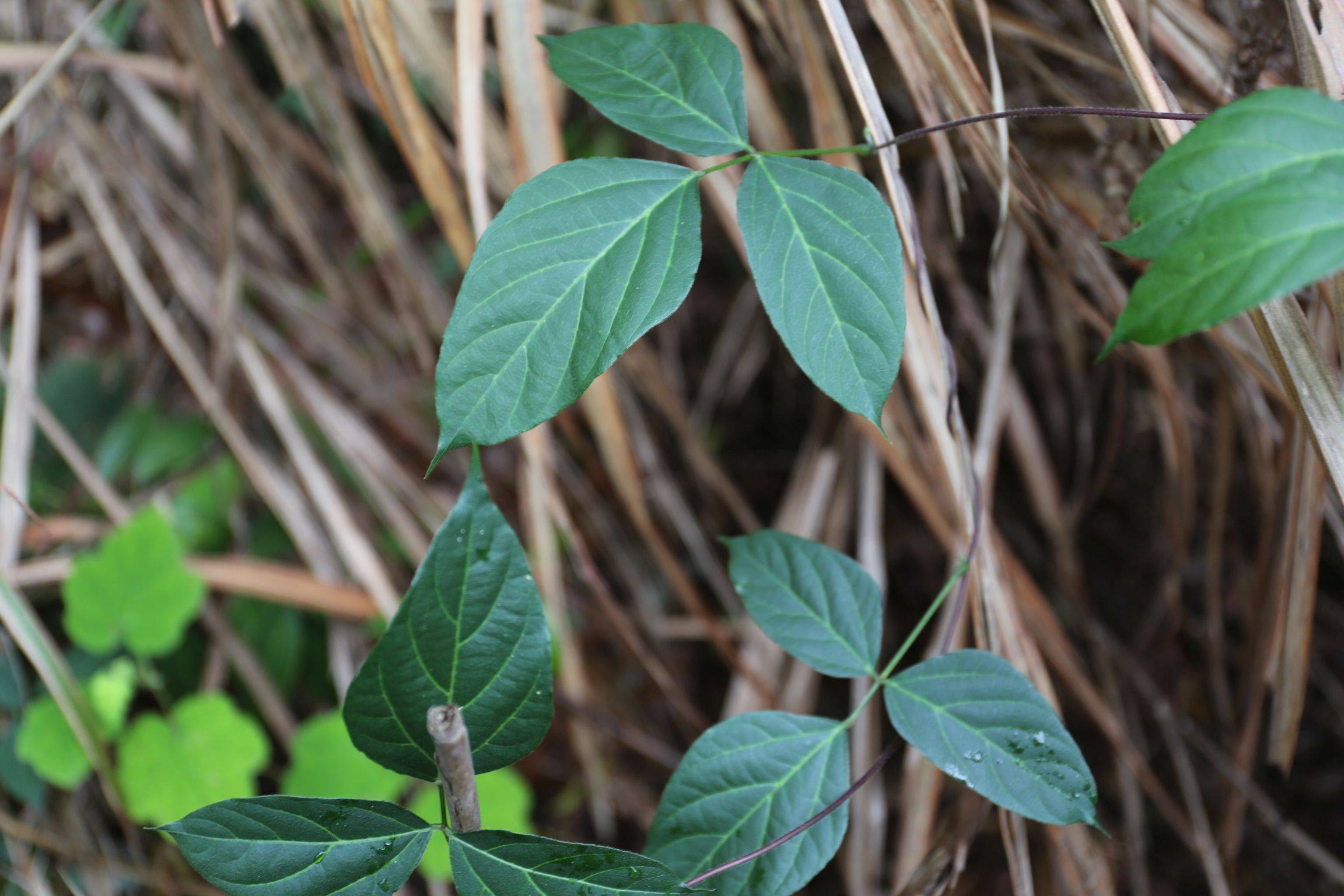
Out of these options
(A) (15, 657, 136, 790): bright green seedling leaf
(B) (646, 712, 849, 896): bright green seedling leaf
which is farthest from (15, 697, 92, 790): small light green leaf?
(B) (646, 712, 849, 896): bright green seedling leaf

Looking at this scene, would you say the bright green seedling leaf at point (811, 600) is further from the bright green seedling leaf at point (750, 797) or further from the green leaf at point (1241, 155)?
the green leaf at point (1241, 155)

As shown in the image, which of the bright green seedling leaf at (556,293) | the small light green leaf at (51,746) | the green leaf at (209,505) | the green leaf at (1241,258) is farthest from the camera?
the green leaf at (209,505)

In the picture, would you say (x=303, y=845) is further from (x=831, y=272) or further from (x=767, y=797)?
(x=831, y=272)

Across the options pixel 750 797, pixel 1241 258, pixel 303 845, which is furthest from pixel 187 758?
pixel 1241 258

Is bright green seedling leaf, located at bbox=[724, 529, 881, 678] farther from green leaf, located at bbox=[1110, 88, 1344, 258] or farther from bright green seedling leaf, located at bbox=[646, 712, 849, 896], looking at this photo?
green leaf, located at bbox=[1110, 88, 1344, 258]

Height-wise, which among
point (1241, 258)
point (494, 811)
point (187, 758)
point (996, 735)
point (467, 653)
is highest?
point (1241, 258)

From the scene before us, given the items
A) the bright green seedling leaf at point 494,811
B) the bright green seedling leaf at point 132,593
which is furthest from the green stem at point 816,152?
the bright green seedling leaf at point 132,593
